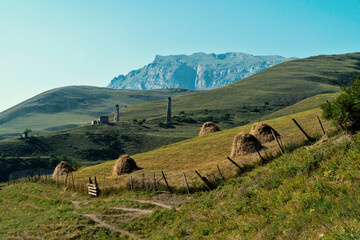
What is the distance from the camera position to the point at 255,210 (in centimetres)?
1249

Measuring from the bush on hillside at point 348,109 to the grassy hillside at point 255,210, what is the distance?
173cm

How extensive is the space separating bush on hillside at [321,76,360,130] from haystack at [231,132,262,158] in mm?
10635

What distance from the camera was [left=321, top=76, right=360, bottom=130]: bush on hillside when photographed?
1825 cm

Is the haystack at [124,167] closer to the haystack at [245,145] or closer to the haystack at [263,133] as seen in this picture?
the haystack at [245,145]

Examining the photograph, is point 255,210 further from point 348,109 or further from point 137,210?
point 137,210

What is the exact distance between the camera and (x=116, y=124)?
506ft

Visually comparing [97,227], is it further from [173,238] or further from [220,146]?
[220,146]

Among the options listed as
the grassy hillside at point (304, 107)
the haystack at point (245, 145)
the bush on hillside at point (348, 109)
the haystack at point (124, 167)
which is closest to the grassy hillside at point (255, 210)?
Result: the bush on hillside at point (348, 109)

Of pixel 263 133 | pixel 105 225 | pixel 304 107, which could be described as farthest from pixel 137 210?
pixel 304 107

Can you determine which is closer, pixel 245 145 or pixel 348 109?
→ pixel 348 109

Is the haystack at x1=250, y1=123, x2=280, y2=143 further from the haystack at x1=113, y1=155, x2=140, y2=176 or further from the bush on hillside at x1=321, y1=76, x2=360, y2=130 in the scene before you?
the haystack at x1=113, y1=155, x2=140, y2=176

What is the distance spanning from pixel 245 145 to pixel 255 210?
17.9 meters

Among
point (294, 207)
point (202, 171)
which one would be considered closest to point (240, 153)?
point (202, 171)

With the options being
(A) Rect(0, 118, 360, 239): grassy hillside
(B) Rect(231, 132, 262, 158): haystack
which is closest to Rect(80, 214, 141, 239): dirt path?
(A) Rect(0, 118, 360, 239): grassy hillside
